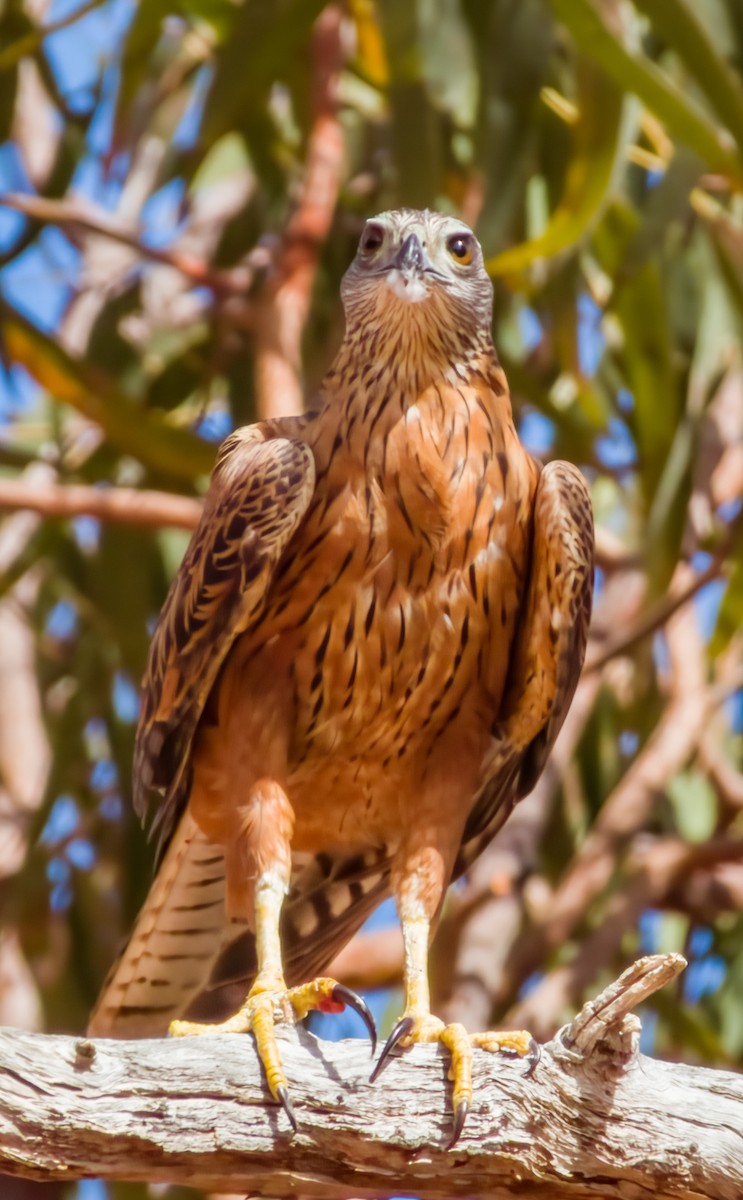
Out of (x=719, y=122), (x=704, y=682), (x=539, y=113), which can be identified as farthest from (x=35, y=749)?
(x=719, y=122)

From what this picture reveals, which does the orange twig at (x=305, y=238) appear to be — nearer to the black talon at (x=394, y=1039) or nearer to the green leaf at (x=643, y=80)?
the green leaf at (x=643, y=80)

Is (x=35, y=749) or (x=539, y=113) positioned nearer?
(x=539, y=113)

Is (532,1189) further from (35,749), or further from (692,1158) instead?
(35,749)

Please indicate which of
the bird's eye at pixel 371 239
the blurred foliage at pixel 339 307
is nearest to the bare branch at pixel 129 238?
the blurred foliage at pixel 339 307

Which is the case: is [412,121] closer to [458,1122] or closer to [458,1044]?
[458,1044]

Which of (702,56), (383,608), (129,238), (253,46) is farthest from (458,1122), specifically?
(129,238)

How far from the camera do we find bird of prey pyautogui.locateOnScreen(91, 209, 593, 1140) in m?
4.09

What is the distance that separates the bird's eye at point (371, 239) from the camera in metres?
4.35

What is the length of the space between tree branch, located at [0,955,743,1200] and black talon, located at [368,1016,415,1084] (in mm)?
24

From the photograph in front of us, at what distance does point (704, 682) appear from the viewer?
7336mm

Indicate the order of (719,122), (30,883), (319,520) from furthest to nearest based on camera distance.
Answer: (30,883) < (719,122) < (319,520)

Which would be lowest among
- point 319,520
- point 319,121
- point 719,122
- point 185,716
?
point 185,716

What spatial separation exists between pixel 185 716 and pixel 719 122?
249cm

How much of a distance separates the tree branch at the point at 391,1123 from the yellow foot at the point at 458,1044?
31 millimetres
